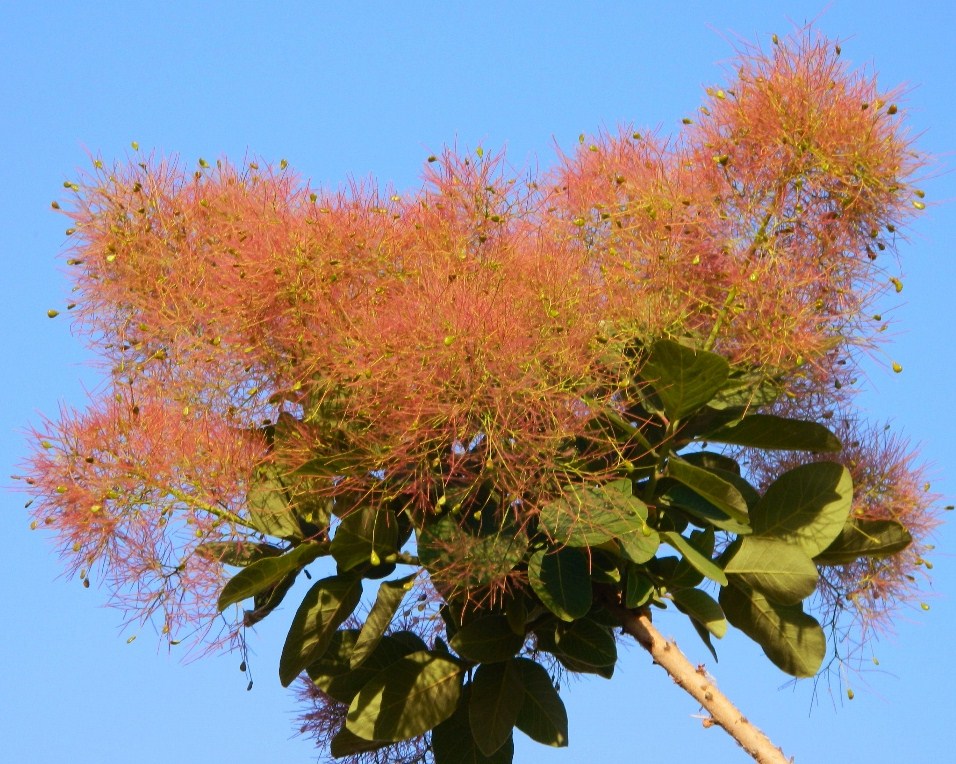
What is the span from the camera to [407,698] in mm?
2984

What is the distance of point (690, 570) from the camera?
9.37ft

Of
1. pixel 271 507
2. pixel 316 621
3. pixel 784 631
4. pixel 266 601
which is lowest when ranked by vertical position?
pixel 784 631

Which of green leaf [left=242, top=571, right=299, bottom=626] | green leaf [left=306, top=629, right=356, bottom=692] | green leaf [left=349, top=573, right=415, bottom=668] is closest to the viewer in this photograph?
green leaf [left=349, top=573, right=415, bottom=668]

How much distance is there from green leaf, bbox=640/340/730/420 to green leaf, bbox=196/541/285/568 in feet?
2.83

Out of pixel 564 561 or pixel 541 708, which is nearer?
pixel 564 561

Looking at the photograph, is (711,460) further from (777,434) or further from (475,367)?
(475,367)

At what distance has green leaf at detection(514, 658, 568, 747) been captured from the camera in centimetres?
304

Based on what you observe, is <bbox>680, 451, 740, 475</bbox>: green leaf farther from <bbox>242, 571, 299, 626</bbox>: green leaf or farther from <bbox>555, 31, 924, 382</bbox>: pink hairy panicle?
<bbox>242, 571, 299, 626</bbox>: green leaf

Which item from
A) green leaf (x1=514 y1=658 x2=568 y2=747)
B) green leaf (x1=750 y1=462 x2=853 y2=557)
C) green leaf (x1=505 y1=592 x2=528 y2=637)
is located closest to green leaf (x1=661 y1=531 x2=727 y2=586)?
green leaf (x1=750 y1=462 x2=853 y2=557)

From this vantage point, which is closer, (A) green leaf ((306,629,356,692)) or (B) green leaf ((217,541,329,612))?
(B) green leaf ((217,541,329,612))

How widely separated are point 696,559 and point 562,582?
10.2 inches

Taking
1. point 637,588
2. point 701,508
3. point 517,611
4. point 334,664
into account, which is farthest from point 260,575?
point 701,508

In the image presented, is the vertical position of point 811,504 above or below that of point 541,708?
above

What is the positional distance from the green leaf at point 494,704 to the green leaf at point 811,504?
61 centimetres
